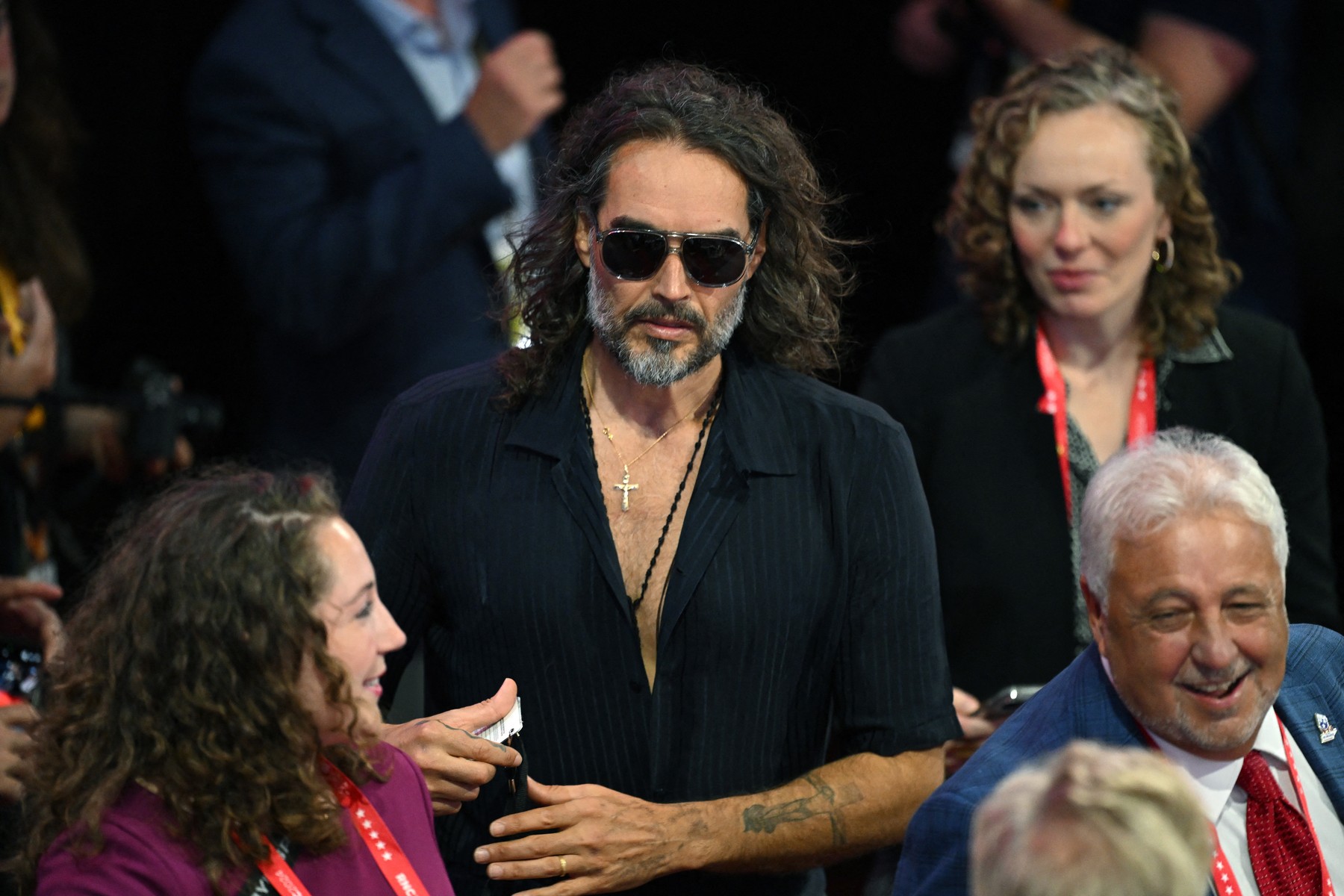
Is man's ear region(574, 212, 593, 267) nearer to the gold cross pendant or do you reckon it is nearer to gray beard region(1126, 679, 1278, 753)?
the gold cross pendant

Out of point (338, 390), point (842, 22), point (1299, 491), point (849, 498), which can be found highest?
point (842, 22)

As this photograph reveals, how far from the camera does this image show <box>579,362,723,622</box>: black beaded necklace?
295cm

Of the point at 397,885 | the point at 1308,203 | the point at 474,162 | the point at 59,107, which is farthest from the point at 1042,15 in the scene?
the point at 397,885

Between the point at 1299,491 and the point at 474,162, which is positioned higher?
the point at 474,162

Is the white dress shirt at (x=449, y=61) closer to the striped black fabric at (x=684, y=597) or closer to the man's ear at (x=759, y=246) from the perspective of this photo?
the man's ear at (x=759, y=246)

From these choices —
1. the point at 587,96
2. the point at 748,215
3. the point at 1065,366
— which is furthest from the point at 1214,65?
the point at 748,215

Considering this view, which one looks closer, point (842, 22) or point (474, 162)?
point (474, 162)

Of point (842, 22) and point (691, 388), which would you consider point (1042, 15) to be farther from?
point (691, 388)

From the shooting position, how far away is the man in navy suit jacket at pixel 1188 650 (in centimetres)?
261

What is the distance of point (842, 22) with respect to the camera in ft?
17.8

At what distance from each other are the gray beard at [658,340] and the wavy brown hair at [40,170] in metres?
2.39

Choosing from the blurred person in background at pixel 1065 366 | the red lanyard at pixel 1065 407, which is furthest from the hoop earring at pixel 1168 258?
the red lanyard at pixel 1065 407

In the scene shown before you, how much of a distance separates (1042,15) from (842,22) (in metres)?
0.65

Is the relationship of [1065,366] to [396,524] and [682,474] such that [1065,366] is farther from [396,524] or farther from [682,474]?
[396,524]
